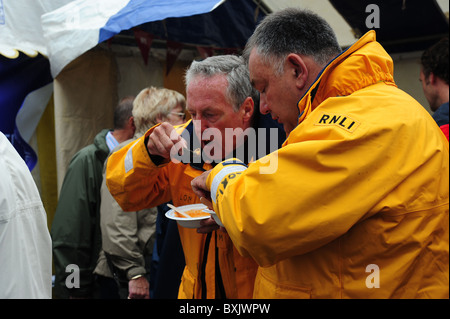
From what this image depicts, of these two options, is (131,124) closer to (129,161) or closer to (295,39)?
(129,161)

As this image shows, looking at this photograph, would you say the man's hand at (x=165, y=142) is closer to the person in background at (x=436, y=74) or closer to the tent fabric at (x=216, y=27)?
the person in background at (x=436, y=74)

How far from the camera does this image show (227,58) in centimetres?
239

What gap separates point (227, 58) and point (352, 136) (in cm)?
129

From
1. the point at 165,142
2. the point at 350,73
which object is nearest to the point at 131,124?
the point at 165,142

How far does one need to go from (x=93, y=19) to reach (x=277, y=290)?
3361mm

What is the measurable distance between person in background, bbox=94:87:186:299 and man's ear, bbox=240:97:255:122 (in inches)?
56.4

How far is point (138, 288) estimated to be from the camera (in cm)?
339

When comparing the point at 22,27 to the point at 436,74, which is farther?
the point at 22,27

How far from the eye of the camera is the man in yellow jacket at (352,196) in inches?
49.9

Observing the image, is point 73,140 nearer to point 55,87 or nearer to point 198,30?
point 55,87

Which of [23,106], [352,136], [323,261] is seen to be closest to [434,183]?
[352,136]

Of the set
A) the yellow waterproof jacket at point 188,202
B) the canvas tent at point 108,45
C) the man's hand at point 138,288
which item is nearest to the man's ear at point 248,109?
the yellow waterproof jacket at point 188,202

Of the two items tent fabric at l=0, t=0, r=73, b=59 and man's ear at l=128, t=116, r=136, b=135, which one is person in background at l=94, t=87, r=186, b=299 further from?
tent fabric at l=0, t=0, r=73, b=59

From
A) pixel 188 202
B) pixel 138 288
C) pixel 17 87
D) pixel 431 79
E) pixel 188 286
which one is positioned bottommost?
pixel 138 288
